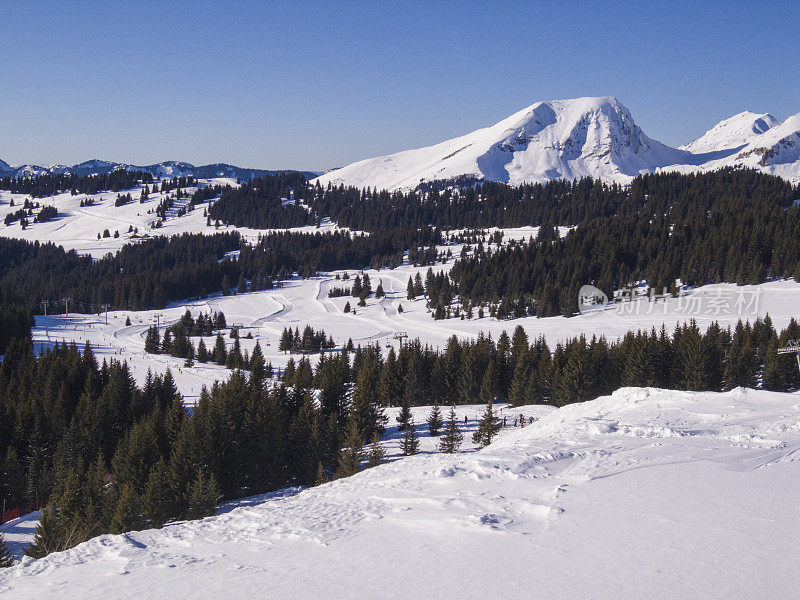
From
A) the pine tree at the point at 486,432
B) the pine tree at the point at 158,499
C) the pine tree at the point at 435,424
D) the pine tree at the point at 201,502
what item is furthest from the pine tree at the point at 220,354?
the pine tree at the point at 201,502

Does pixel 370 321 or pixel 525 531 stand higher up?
pixel 525 531

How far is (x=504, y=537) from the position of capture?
11.9 m

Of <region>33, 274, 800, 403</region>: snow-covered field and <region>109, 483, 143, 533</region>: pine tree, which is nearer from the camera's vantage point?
<region>109, 483, 143, 533</region>: pine tree

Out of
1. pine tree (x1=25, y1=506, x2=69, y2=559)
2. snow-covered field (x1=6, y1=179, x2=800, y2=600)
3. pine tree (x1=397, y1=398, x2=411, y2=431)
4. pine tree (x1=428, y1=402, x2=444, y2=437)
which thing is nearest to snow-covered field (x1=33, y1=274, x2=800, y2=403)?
pine tree (x1=397, y1=398, x2=411, y2=431)

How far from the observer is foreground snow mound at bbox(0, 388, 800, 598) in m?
9.83

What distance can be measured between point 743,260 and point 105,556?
117 metres

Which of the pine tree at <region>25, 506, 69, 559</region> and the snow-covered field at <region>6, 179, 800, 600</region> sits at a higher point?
the snow-covered field at <region>6, 179, 800, 600</region>

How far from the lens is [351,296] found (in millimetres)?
145000

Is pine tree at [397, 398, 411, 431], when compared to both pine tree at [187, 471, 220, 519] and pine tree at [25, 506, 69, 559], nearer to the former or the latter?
pine tree at [187, 471, 220, 519]

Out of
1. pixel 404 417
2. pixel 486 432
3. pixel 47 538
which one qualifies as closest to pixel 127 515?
pixel 47 538

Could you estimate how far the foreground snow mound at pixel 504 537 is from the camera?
9828 millimetres

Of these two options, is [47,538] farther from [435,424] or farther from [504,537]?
[435,424]

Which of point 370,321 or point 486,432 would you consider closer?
point 486,432

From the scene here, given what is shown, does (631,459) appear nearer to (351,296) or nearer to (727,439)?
(727,439)
